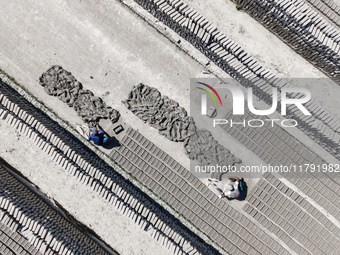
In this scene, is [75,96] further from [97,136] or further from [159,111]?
[159,111]

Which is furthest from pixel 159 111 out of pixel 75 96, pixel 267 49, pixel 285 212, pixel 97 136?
pixel 285 212

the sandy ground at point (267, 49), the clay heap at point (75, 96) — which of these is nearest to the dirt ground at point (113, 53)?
the sandy ground at point (267, 49)

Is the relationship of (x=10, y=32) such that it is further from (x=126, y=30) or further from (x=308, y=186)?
(x=308, y=186)

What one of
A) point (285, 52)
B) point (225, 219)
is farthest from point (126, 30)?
point (225, 219)

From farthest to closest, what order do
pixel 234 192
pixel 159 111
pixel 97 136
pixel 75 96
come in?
pixel 75 96, pixel 159 111, pixel 234 192, pixel 97 136

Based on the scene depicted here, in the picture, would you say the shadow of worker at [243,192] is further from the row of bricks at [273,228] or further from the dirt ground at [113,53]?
the dirt ground at [113,53]

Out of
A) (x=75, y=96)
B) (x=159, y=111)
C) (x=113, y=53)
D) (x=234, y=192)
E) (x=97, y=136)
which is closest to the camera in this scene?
(x=97, y=136)

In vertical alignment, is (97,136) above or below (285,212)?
below
